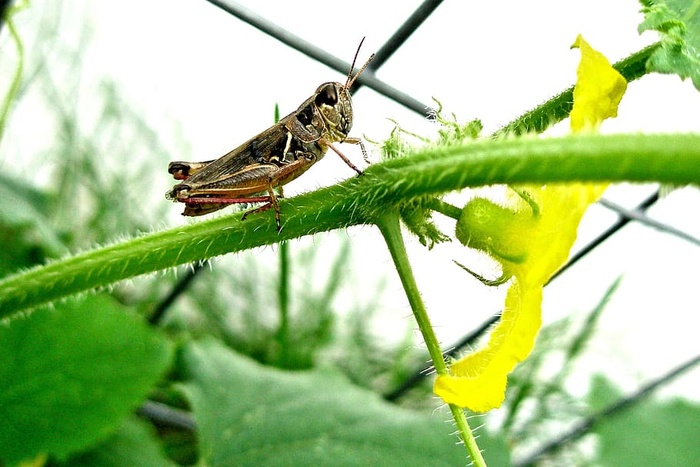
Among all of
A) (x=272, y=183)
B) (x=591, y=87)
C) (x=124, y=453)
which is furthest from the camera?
(x=124, y=453)

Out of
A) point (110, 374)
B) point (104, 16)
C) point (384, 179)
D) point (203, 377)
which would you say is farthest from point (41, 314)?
point (104, 16)

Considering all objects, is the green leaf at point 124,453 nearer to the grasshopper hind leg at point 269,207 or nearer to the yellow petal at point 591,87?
the grasshopper hind leg at point 269,207

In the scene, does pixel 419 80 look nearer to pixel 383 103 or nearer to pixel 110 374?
pixel 383 103

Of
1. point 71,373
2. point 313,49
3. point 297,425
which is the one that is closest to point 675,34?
point 313,49

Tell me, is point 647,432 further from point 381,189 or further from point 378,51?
point 381,189

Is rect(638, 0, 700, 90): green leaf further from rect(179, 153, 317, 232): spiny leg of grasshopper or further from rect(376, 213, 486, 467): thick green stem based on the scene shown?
rect(179, 153, 317, 232): spiny leg of grasshopper

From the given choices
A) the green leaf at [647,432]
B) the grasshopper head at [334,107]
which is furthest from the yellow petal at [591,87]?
the green leaf at [647,432]

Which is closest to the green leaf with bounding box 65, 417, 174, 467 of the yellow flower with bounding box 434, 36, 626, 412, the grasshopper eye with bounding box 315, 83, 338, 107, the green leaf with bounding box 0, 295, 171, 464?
the green leaf with bounding box 0, 295, 171, 464
